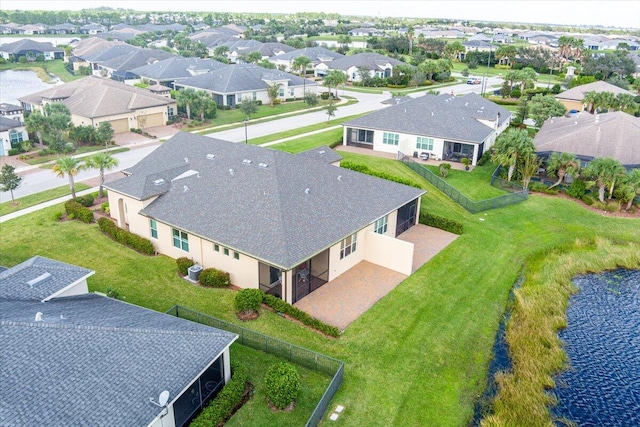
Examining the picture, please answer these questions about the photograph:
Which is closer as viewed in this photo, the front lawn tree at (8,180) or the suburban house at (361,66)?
the front lawn tree at (8,180)

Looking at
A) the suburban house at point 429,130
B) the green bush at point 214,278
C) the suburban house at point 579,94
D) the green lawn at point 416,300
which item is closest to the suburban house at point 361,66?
the suburban house at point 579,94

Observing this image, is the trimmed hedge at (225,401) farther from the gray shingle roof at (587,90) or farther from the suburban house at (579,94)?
the gray shingle roof at (587,90)

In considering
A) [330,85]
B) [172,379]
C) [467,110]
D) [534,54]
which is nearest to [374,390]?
[172,379]

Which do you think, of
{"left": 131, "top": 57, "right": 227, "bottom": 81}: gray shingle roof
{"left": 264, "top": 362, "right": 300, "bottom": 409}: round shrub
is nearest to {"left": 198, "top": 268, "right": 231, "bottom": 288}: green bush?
{"left": 264, "top": 362, "right": 300, "bottom": 409}: round shrub

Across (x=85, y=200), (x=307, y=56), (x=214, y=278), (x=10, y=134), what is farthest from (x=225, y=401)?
(x=307, y=56)

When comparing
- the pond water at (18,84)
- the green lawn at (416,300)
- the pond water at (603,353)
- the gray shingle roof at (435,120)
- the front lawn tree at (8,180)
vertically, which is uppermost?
the gray shingle roof at (435,120)

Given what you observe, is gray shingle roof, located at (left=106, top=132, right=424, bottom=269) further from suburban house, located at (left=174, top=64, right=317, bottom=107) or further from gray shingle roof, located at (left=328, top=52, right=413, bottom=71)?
gray shingle roof, located at (left=328, top=52, right=413, bottom=71)
